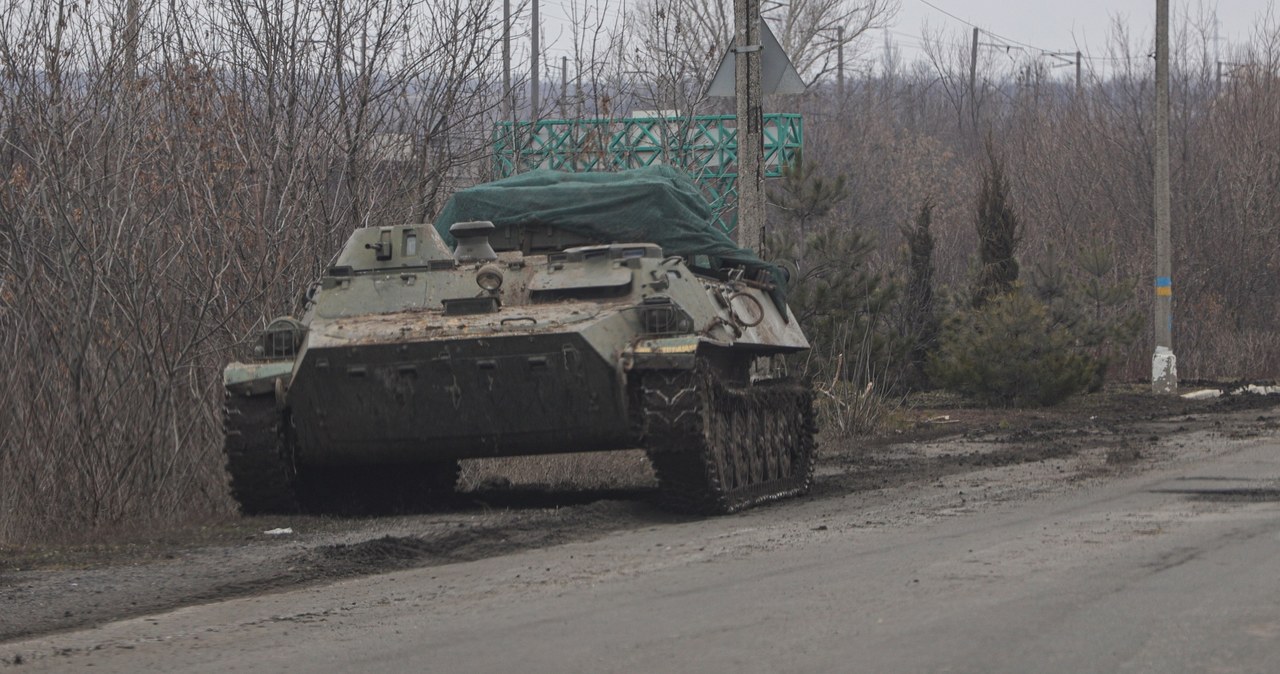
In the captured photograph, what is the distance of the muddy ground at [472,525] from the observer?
8.08 metres

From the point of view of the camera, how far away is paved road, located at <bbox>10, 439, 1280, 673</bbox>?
6.00 metres

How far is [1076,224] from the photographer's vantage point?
3991 centimetres

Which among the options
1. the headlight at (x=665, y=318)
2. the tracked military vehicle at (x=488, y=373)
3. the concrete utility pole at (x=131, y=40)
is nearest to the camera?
the tracked military vehicle at (x=488, y=373)

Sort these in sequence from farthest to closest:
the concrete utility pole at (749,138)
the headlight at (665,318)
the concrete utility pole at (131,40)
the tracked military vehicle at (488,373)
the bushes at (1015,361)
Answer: the bushes at (1015,361)
the concrete utility pole at (749,138)
the concrete utility pole at (131,40)
the headlight at (665,318)
the tracked military vehicle at (488,373)

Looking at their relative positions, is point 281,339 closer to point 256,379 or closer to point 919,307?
point 256,379

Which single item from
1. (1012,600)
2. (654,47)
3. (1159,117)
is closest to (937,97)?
(1159,117)

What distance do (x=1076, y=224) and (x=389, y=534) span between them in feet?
105

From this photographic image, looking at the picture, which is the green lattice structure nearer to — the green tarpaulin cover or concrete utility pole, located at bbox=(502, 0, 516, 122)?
concrete utility pole, located at bbox=(502, 0, 516, 122)

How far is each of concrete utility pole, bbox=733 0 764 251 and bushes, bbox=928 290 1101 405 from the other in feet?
24.8

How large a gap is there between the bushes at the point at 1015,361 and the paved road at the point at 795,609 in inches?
524

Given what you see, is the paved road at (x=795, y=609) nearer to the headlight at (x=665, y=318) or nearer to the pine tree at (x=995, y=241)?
the headlight at (x=665, y=318)

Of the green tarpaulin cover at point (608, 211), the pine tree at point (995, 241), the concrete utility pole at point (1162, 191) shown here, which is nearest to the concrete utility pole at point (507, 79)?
the green tarpaulin cover at point (608, 211)

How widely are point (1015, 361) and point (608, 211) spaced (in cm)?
1103

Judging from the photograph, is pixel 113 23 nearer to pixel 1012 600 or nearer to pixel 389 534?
pixel 389 534
